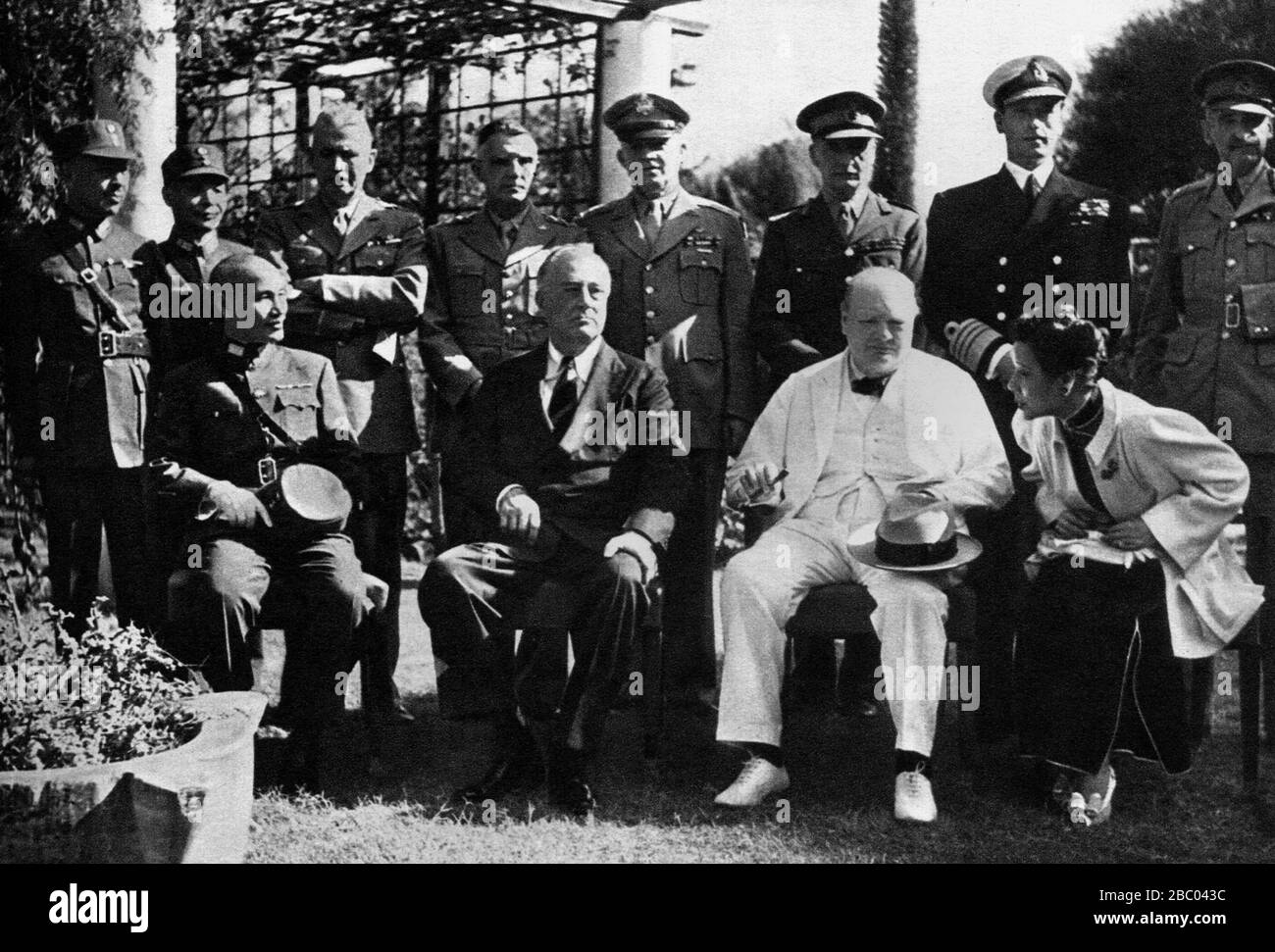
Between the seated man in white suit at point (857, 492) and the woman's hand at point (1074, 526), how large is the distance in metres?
0.21

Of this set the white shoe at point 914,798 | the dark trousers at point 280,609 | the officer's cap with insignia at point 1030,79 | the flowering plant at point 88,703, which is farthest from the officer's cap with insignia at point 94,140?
the white shoe at point 914,798

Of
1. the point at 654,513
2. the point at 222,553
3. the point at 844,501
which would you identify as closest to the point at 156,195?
the point at 222,553

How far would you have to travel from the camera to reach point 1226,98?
5.90 m

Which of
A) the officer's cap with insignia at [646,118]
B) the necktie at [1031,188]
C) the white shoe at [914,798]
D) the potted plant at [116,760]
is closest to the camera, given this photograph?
the potted plant at [116,760]

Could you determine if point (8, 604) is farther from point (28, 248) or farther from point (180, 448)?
point (28, 248)

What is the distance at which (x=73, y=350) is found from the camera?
6348mm

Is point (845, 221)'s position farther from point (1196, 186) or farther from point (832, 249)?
point (1196, 186)

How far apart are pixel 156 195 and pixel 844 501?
2.76 meters

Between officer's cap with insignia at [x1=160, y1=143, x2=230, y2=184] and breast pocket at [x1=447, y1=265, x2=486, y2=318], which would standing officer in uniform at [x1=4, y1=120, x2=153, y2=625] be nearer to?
officer's cap with insignia at [x1=160, y1=143, x2=230, y2=184]

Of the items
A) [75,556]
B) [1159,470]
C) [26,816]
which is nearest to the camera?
[26,816]

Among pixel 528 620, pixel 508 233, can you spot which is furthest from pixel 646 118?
pixel 528 620

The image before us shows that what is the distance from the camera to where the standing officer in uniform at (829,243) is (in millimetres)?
6086

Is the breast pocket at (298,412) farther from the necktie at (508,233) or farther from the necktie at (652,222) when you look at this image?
the necktie at (652,222)

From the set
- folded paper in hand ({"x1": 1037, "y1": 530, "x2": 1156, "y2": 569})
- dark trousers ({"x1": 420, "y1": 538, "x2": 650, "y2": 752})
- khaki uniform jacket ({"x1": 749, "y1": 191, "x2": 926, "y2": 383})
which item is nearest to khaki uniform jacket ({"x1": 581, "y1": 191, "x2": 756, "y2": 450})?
khaki uniform jacket ({"x1": 749, "y1": 191, "x2": 926, "y2": 383})
